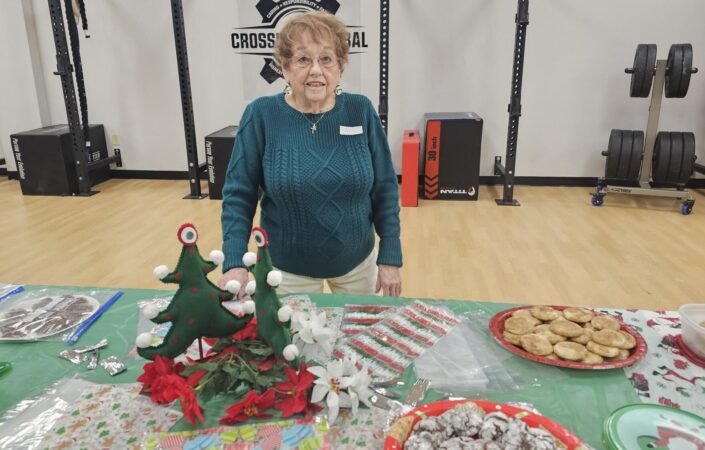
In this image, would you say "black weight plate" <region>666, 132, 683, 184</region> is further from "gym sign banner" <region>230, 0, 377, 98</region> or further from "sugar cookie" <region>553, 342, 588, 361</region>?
"sugar cookie" <region>553, 342, 588, 361</region>

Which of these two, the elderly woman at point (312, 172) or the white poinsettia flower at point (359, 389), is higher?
the elderly woman at point (312, 172)

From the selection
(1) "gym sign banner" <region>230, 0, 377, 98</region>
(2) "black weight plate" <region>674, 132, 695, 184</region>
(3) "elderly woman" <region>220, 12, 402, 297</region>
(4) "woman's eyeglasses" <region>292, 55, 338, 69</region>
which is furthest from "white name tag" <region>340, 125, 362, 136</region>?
(2) "black weight plate" <region>674, 132, 695, 184</region>

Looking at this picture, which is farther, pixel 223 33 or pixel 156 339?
pixel 223 33

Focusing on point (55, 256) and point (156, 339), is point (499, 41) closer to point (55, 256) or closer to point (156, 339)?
point (55, 256)

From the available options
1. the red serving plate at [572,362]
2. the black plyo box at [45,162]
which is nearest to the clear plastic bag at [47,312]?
the red serving plate at [572,362]

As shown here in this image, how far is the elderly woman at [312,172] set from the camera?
1392mm

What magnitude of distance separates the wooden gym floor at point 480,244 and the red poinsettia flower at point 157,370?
1882mm

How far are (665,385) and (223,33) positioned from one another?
15.4 ft

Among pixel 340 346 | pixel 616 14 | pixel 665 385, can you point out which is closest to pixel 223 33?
pixel 616 14

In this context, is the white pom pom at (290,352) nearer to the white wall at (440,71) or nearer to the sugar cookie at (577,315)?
the sugar cookie at (577,315)

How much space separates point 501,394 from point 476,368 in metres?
0.09

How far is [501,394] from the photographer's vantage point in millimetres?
1005

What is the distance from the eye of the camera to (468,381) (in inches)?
41.1

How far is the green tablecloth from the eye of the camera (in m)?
0.96
